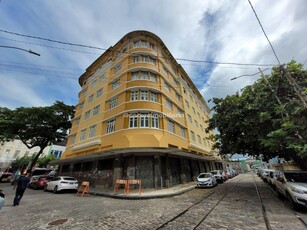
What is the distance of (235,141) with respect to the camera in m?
13.0

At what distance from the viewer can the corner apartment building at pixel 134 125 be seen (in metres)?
15.2

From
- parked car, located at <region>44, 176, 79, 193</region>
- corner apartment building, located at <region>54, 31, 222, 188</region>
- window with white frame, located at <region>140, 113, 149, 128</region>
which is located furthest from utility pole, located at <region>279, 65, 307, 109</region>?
parked car, located at <region>44, 176, 79, 193</region>

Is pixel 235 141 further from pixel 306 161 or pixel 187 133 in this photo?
pixel 187 133

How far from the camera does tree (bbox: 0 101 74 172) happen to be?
2441 cm

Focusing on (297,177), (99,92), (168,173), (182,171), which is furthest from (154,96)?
(297,177)

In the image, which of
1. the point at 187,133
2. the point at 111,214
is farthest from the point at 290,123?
the point at 187,133

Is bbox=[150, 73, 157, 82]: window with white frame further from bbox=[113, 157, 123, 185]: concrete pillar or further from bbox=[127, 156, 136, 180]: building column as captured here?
bbox=[113, 157, 123, 185]: concrete pillar

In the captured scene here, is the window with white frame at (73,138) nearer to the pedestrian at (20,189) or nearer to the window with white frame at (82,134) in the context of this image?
the window with white frame at (82,134)

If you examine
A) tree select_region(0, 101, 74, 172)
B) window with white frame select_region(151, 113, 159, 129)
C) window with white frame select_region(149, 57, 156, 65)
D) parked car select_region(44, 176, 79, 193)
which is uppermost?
window with white frame select_region(149, 57, 156, 65)

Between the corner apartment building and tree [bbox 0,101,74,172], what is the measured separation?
4167 millimetres

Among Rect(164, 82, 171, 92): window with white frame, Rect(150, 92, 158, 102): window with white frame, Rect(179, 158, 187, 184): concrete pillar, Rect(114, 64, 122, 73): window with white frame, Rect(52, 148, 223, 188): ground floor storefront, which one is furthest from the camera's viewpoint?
Rect(114, 64, 122, 73): window with white frame

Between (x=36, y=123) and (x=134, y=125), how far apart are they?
795 inches

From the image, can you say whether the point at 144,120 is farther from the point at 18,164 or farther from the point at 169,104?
the point at 18,164

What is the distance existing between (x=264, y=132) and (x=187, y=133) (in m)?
12.9
